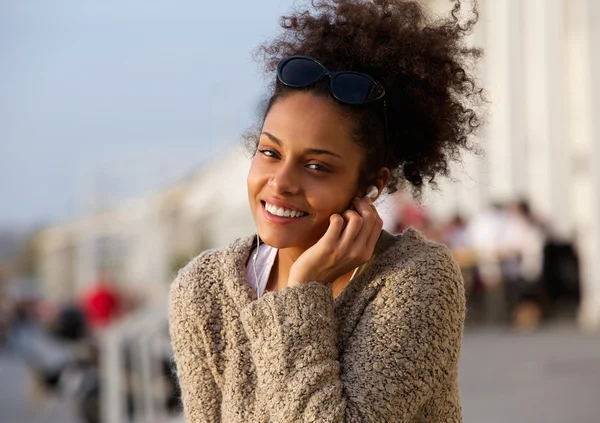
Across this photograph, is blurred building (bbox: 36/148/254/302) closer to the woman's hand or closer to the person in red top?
the person in red top

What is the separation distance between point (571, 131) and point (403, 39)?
49.7 feet

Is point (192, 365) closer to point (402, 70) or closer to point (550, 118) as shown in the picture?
point (402, 70)

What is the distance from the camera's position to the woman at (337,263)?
7.51ft

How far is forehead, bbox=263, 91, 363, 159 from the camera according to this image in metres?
2.40

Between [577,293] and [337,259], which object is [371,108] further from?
[577,293]

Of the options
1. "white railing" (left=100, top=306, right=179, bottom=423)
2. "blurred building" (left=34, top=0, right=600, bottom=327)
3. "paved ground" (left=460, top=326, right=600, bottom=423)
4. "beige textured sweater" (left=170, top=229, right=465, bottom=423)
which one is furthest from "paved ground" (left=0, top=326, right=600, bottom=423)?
"beige textured sweater" (left=170, top=229, right=465, bottom=423)

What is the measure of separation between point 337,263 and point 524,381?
8306 mm

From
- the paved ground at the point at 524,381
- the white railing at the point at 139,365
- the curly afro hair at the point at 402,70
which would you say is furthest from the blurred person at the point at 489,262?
the curly afro hair at the point at 402,70

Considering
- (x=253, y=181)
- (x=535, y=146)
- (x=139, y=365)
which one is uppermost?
(x=253, y=181)

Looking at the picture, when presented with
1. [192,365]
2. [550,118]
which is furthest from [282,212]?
[550,118]

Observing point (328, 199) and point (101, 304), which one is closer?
point (328, 199)

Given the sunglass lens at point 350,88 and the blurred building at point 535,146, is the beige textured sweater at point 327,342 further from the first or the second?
the blurred building at point 535,146

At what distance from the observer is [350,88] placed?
2.39 meters

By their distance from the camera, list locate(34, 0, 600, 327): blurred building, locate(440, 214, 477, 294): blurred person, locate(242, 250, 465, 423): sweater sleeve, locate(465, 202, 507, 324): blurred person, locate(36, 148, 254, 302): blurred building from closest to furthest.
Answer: locate(242, 250, 465, 423): sweater sleeve
locate(465, 202, 507, 324): blurred person
locate(440, 214, 477, 294): blurred person
locate(34, 0, 600, 327): blurred building
locate(36, 148, 254, 302): blurred building
